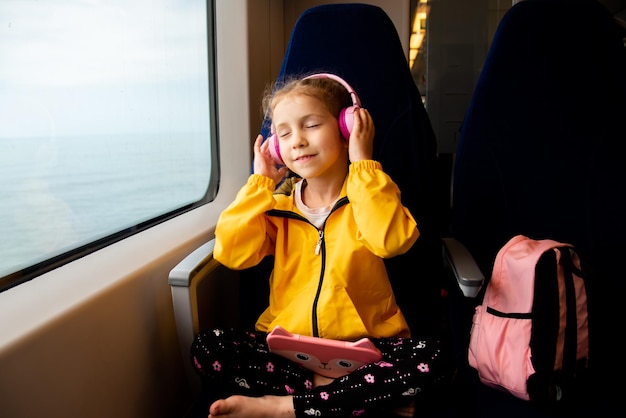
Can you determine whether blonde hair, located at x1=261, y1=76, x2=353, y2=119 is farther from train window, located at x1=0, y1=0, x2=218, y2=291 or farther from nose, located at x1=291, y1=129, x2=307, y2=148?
train window, located at x1=0, y1=0, x2=218, y2=291

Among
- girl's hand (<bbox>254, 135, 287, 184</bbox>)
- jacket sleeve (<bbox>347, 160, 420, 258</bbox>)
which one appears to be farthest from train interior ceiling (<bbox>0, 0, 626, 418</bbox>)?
jacket sleeve (<bbox>347, 160, 420, 258</bbox>)

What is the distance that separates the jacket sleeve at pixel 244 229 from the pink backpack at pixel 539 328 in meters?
0.63

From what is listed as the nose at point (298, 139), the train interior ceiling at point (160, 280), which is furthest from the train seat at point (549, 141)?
the nose at point (298, 139)

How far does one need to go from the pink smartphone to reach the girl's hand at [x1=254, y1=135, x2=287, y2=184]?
18.7 inches

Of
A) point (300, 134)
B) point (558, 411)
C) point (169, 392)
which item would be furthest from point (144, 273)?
point (558, 411)

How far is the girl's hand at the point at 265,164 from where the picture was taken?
1371mm

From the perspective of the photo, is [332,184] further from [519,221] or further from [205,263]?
[519,221]

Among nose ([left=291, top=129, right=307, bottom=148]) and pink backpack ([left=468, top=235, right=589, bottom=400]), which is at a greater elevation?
nose ([left=291, top=129, right=307, bottom=148])

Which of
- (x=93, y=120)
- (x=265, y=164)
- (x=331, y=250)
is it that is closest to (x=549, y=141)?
Answer: (x=331, y=250)

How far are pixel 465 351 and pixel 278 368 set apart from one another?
1.73ft

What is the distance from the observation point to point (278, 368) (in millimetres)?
1167

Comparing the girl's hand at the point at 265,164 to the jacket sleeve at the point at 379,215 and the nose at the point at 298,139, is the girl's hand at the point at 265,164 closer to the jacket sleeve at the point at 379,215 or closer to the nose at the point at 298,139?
the nose at the point at 298,139

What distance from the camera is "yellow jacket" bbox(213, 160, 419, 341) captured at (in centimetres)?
115

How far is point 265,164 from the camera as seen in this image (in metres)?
1.38
